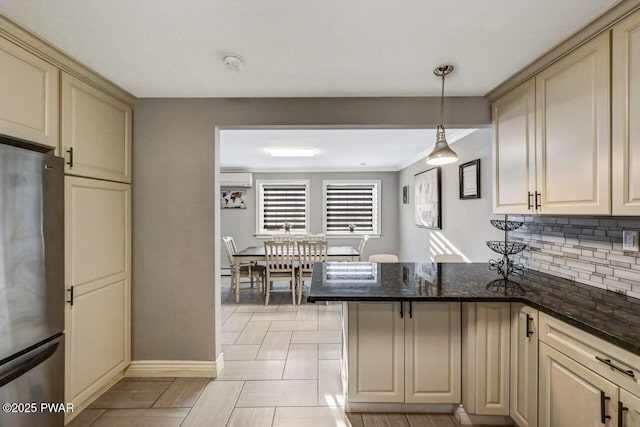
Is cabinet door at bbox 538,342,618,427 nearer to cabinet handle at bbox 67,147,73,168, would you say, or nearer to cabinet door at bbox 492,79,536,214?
cabinet door at bbox 492,79,536,214

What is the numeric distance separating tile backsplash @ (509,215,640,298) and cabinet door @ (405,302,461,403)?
819 millimetres

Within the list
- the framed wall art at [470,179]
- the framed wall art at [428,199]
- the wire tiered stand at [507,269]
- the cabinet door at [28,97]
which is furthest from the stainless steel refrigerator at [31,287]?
the framed wall art at [428,199]

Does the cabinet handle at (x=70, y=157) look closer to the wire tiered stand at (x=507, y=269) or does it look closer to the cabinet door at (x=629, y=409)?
the wire tiered stand at (x=507, y=269)

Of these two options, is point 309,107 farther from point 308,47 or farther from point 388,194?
point 388,194

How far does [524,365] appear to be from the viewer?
64.6 inches

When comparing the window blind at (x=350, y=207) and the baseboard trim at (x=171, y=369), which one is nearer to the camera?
the baseboard trim at (x=171, y=369)

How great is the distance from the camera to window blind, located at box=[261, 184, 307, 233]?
6.23 metres

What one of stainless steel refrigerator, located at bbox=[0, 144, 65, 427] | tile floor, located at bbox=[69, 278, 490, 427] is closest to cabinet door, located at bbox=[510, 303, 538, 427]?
tile floor, located at bbox=[69, 278, 490, 427]

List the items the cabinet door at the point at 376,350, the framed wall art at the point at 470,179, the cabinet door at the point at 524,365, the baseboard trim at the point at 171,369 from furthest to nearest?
the framed wall art at the point at 470,179
the baseboard trim at the point at 171,369
the cabinet door at the point at 376,350
the cabinet door at the point at 524,365

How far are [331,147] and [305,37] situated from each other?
2619 mm

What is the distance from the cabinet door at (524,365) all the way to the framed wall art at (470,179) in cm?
153

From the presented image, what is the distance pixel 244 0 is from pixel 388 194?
5.26 metres

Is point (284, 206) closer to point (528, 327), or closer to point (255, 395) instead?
point (255, 395)

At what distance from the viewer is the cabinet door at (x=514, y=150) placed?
1896 mm
